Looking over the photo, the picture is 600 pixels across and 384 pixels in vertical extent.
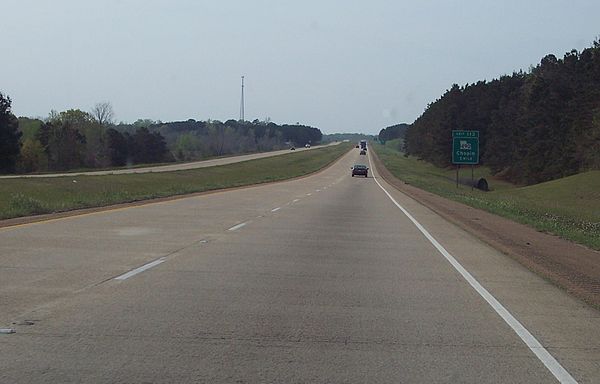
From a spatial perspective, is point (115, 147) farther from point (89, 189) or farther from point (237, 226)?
point (237, 226)

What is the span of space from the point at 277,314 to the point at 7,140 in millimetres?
92291

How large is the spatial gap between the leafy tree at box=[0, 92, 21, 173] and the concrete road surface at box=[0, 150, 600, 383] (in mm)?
82064

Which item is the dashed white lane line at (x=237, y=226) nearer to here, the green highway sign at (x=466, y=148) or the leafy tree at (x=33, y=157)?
the green highway sign at (x=466, y=148)

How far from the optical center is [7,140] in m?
93.4

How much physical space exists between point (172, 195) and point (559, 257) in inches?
1054

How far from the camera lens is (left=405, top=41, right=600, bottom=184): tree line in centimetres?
7094

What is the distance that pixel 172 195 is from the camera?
39.4 m

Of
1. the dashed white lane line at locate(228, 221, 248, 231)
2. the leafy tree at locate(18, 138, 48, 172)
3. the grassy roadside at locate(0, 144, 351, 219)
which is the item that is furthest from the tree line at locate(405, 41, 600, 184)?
the leafy tree at locate(18, 138, 48, 172)

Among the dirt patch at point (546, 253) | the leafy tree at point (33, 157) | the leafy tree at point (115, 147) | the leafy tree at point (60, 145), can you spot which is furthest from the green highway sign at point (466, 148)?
the leafy tree at point (115, 147)

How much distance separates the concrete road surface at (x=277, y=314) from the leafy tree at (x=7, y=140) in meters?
82.1

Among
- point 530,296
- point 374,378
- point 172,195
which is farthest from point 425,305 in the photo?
point 172,195

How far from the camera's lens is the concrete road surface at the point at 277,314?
6625 mm

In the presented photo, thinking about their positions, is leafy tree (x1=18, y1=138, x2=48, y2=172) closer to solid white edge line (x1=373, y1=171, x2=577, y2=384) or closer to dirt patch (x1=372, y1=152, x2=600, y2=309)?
dirt patch (x1=372, y1=152, x2=600, y2=309)

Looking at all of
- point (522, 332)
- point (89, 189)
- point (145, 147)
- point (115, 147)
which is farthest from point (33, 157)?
point (522, 332)
